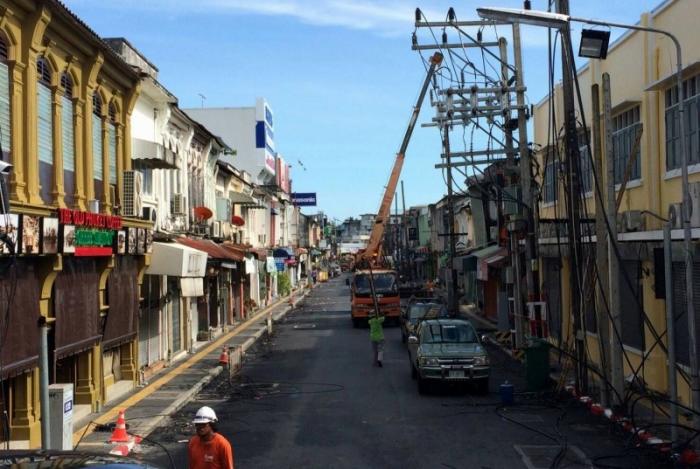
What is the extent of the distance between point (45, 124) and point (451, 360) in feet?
33.9

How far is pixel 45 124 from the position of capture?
14742mm

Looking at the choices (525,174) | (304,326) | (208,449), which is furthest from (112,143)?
(304,326)

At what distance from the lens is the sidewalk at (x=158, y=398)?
14.9 metres

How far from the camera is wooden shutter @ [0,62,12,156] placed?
1272 cm

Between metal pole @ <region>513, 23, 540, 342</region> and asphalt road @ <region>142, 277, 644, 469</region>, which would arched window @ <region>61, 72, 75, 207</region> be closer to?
asphalt road @ <region>142, 277, 644, 469</region>

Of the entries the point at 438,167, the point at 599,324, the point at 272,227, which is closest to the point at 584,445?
the point at 599,324

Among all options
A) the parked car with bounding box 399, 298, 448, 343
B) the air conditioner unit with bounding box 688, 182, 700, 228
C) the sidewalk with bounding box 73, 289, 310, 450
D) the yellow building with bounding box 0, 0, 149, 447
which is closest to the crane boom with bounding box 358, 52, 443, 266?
the parked car with bounding box 399, 298, 448, 343

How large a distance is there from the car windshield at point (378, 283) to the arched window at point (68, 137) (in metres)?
24.3

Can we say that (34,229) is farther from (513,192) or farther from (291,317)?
(291,317)

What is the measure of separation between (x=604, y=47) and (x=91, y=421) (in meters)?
12.0

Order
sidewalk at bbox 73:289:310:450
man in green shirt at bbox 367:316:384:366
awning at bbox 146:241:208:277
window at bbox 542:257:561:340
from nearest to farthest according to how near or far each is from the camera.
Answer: sidewalk at bbox 73:289:310:450, awning at bbox 146:241:208:277, man in green shirt at bbox 367:316:384:366, window at bbox 542:257:561:340

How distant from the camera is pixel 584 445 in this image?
13.2 m

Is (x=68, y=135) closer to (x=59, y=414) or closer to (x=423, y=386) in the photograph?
(x=59, y=414)

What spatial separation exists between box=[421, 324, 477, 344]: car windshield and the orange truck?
18487 millimetres
